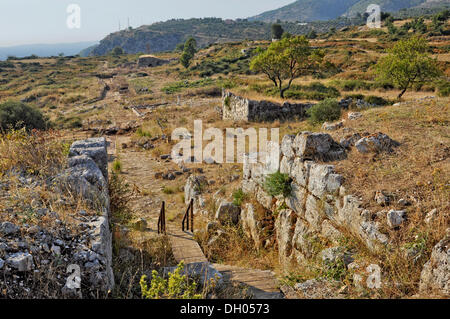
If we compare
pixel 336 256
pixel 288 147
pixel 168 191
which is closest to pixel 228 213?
pixel 288 147

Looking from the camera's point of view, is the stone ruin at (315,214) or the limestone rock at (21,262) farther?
the stone ruin at (315,214)

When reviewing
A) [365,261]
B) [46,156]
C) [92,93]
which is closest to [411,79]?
[365,261]

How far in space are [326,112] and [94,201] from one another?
12.9m

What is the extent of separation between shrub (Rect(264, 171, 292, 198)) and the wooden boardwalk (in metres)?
1.94

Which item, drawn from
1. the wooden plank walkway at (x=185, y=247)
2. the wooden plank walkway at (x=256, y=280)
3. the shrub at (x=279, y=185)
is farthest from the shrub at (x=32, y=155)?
the shrub at (x=279, y=185)

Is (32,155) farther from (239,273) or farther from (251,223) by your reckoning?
(251,223)

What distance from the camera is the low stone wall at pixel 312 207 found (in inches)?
210

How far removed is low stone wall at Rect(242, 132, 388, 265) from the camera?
17.5ft

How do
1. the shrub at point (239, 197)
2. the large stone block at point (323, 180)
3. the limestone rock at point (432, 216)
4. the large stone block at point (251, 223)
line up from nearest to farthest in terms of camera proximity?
the limestone rock at point (432, 216) < the large stone block at point (323, 180) < the large stone block at point (251, 223) < the shrub at point (239, 197)

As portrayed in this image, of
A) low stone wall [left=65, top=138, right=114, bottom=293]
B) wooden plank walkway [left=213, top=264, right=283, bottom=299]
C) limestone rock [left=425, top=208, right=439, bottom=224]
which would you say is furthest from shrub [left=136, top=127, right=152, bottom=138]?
limestone rock [left=425, top=208, right=439, bottom=224]

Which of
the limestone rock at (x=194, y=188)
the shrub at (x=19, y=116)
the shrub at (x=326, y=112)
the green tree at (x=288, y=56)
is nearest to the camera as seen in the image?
the limestone rock at (x=194, y=188)

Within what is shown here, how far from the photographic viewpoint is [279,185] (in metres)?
7.14

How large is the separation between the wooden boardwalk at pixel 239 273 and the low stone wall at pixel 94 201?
1.95 meters

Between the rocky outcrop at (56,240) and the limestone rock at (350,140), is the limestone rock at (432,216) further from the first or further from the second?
the rocky outcrop at (56,240)
